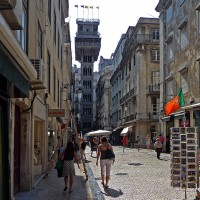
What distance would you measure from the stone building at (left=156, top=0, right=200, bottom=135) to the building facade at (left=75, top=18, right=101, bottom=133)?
99.4m

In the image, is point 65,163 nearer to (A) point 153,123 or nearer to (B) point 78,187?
(B) point 78,187

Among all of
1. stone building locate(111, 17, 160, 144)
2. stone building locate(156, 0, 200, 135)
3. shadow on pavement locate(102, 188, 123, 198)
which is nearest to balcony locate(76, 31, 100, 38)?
stone building locate(111, 17, 160, 144)

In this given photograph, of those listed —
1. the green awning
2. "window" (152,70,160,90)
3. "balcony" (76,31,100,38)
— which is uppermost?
"balcony" (76,31,100,38)

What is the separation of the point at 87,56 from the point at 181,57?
113953 mm

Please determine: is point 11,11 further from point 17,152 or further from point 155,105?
point 155,105

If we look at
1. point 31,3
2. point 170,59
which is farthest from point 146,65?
point 31,3

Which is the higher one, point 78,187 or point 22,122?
point 22,122

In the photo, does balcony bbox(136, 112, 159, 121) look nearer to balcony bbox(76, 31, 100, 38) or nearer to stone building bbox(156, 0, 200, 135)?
stone building bbox(156, 0, 200, 135)

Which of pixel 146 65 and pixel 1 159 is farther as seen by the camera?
pixel 146 65

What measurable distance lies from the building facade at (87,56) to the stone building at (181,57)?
99.4 m

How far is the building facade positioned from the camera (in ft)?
439

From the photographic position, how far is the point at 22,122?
11273 mm

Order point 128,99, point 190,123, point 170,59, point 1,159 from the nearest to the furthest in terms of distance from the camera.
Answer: point 1,159 < point 190,123 < point 170,59 < point 128,99

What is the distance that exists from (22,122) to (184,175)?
15.4ft
